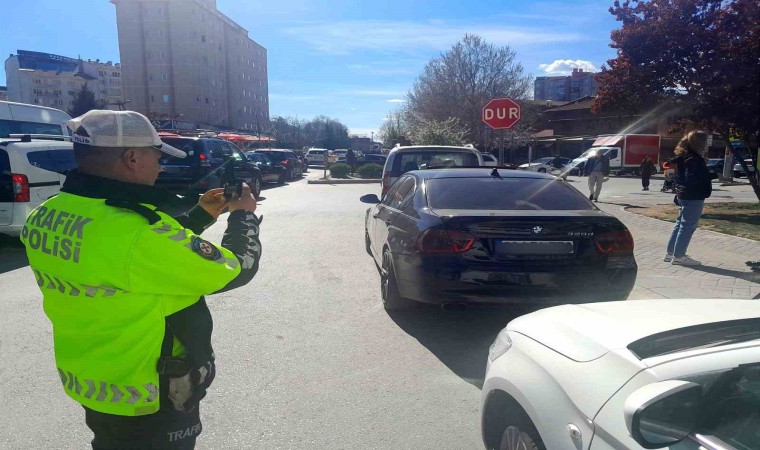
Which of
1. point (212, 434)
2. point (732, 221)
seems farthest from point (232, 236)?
point (732, 221)

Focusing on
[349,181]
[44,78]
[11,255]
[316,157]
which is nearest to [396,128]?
[316,157]

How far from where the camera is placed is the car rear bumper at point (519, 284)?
4.48 meters

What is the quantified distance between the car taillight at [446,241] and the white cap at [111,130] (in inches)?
117

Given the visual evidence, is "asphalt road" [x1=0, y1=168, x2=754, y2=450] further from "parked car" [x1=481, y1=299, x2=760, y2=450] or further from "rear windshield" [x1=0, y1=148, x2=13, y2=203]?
"rear windshield" [x1=0, y1=148, x2=13, y2=203]

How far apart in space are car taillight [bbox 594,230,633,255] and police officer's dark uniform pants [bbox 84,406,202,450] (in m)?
3.71

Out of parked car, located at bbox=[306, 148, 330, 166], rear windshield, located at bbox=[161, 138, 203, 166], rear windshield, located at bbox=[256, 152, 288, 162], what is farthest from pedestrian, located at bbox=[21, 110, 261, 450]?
parked car, located at bbox=[306, 148, 330, 166]

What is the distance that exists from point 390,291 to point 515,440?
2.99 m

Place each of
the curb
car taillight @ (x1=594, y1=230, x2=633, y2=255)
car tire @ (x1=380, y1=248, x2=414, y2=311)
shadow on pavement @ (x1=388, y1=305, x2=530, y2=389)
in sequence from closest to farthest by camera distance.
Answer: shadow on pavement @ (x1=388, y1=305, x2=530, y2=389), car taillight @ (x1=594, y1=230, x2=633, y2=255), car tire @ (x1=380, y1=248, x2=414, y2=311), the curb

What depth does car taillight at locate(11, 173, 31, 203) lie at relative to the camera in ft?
27.0

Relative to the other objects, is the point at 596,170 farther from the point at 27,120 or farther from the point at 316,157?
the point at 316,157

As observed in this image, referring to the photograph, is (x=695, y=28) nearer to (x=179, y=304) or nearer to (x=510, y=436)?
(x=510, y=436)

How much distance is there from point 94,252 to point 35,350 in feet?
12.1

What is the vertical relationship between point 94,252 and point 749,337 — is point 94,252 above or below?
above

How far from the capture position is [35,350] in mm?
4598
